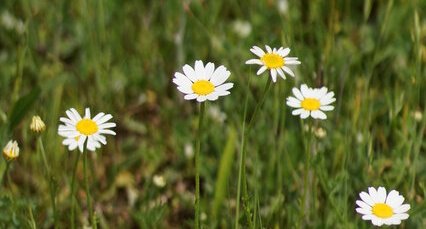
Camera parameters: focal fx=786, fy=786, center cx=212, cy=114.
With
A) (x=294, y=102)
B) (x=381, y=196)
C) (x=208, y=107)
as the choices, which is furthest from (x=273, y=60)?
(x=208, y=107)

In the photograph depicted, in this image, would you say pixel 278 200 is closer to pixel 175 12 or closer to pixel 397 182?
pixel 397 182

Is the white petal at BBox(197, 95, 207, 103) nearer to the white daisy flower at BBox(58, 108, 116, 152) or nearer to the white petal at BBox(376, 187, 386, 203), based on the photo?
the white daisy flower at BBox(58, 108, 116, 152)

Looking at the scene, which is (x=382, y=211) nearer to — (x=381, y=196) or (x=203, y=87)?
(x=381, y=196)

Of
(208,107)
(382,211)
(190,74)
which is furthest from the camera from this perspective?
(208,107)

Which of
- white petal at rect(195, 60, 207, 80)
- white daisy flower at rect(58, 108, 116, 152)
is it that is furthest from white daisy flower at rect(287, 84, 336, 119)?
white daisy flower at rect(58, 108, 116, 152)

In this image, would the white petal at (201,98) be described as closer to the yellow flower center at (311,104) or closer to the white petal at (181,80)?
the white petal at (181,80)

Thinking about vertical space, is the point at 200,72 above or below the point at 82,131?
above
